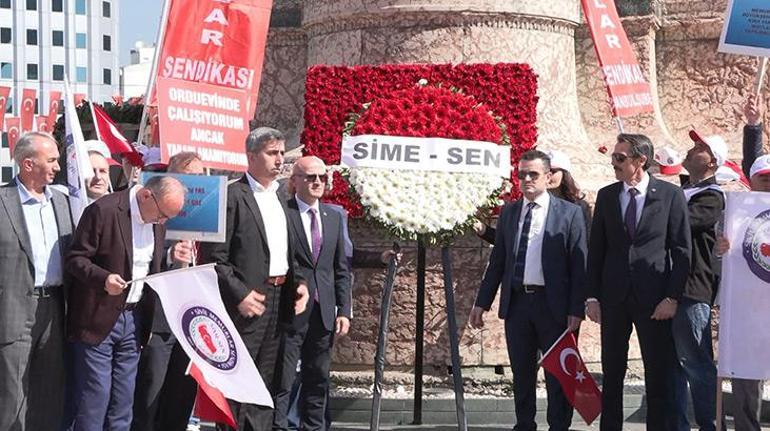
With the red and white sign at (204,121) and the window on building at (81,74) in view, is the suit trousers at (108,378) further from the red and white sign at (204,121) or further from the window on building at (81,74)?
the window on building at (81,74)

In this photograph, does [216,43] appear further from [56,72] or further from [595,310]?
[56,72]

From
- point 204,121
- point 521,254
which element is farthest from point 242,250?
point 521,254

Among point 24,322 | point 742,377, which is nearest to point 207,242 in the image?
point 24,322

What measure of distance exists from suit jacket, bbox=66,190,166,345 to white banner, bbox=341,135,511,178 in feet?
6.52

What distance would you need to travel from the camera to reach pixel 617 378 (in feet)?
30.1

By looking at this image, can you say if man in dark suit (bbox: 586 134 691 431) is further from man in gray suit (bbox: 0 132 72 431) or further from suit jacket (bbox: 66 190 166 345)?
man in gray suit (bbox: 0 132 72 431)

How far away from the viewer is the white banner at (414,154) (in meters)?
9.70

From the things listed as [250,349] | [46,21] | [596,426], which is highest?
[46,21]

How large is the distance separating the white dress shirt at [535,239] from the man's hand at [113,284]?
2759 millimetres

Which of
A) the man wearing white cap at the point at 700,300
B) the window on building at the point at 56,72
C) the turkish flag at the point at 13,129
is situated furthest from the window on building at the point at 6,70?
the man wearing white cap at the point at 700,300

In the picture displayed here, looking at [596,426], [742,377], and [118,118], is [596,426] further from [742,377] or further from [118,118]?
[118,118]

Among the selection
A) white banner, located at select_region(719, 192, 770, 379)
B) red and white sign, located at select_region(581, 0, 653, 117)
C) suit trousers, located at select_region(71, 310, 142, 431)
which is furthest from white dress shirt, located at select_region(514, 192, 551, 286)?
suit trousers, located at select_region(71, 310, 142, 431)

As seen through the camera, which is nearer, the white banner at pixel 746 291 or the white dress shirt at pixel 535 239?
the white banner at pixel 746 291

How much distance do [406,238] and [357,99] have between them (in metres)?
1.38
